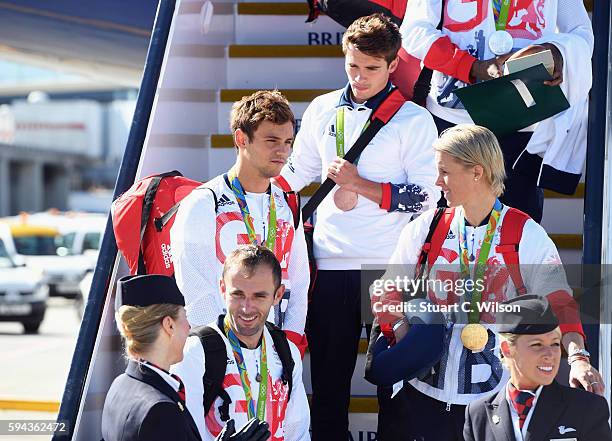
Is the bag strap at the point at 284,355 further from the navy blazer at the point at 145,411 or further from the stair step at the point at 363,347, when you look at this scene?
the stair step at the point at 363,347

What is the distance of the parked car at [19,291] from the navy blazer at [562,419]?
49.0ft

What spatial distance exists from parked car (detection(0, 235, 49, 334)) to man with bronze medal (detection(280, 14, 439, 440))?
1374 centimetres

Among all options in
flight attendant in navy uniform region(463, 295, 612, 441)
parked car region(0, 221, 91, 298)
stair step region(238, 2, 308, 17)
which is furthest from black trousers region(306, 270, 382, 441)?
parked car region(0, 221, 91, 298)

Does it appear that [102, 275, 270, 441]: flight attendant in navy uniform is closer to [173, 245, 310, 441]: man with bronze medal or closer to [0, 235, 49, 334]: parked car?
[173, 245, 310, 441]: man with bronze medal

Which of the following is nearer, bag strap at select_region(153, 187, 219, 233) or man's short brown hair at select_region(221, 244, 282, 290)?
man's short brown hair at select_region(221, 244, 282, 290)

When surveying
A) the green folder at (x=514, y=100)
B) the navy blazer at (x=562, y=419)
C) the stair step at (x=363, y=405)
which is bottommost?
the stair step at (x=363, y=405)

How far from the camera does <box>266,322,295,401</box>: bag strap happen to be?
12.4ft

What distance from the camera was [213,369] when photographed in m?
3.61

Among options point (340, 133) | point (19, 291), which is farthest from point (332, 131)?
point (19, 291)

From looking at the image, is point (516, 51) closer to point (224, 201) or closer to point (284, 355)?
point (224, 201)

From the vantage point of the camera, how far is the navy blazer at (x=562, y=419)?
11.2 ft

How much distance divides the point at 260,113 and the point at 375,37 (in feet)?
2.03

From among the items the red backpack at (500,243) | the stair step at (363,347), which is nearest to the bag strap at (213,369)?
the red backpack at (500,243)

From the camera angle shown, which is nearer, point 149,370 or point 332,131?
point 149,370
